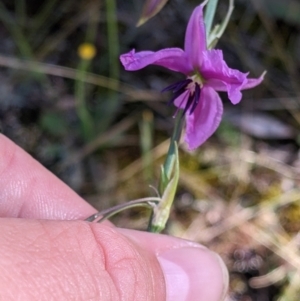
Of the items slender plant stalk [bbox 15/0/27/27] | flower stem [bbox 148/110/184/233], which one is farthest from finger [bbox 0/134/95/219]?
slender plant stalk [bbox 15/0/27/27]

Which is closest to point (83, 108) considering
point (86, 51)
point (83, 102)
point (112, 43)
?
point (83, 102)

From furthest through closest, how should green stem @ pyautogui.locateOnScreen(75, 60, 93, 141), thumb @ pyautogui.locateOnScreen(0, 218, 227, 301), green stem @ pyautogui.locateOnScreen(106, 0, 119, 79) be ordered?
green stem @ pyautogui.locateOnScreen(106, 0, 119, 79), green stem @ pyautogui.locateOnScreen(75, 60, 93, 141), thumb @ pyautogui.locateOnScreen(0, 218, 227, 301)

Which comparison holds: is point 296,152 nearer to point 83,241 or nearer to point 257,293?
point 257,293

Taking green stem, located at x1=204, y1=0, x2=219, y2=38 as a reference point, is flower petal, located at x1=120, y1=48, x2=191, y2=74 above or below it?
below

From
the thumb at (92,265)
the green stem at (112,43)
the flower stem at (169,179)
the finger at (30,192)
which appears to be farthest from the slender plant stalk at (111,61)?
the flower stem at (169,179)

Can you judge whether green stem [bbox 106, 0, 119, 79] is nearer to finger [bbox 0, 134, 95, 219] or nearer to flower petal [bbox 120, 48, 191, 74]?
finger [bbox 0, 134, 95, 219]

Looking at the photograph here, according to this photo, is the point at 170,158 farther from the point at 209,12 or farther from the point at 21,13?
the point at 21,13

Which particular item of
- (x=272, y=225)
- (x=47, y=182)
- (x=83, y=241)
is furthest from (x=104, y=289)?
(x=272, y=225)
